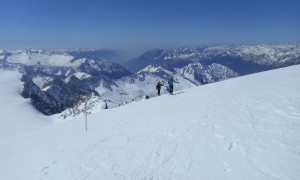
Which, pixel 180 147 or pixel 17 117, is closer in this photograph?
pixel 180 147

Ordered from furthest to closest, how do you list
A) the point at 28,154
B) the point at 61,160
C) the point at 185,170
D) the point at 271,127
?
the point at 28,154, the point at 271,127, the point at 61,160, the point at 185,170

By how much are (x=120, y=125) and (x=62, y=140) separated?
3.81 meters

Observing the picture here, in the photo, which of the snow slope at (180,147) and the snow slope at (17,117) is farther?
the snow slope at (17,117)

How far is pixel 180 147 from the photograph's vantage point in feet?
48.0

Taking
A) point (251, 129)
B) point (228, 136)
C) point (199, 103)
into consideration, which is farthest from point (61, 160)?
point (199, 103)

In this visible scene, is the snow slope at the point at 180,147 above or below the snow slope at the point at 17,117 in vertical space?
above

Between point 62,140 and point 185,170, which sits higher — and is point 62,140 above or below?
below

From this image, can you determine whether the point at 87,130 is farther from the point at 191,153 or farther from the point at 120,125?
the point at 191,153

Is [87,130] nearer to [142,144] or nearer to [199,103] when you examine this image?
[142,144]

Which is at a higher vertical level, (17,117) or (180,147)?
(180,147)

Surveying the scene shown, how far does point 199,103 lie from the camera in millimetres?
24734

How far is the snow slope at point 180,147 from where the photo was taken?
40.5 feet

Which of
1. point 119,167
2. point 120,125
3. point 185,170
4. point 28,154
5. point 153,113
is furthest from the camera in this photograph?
point 153,113

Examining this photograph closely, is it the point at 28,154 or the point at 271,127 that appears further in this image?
the point at 28,154
